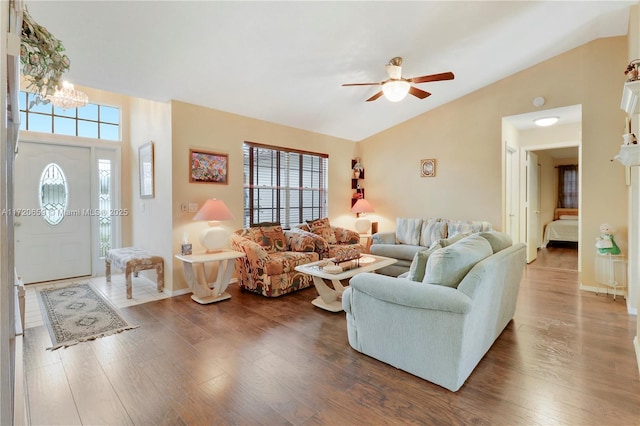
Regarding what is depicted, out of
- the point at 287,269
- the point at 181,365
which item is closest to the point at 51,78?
the point at 181,365

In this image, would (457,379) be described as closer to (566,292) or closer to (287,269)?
(287,269)

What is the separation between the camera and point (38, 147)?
4469 millimetres

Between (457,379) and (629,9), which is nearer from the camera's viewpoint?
(457,379)

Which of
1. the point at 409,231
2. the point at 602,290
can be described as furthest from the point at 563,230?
the point at 409,231

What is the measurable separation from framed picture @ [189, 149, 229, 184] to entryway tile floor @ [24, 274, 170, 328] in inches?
63.5

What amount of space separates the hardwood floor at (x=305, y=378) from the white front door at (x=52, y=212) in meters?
2.07

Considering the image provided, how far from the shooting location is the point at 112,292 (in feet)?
13.6

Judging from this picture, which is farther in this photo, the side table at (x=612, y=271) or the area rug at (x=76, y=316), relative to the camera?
the side table at (x=612, y=271)

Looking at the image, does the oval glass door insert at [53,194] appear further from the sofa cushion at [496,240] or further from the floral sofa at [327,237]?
the sofa cushion at [496,240]

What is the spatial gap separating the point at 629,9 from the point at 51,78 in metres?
5.20

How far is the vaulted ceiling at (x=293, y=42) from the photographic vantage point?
8.63 ft

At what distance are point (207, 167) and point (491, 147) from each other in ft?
14.4

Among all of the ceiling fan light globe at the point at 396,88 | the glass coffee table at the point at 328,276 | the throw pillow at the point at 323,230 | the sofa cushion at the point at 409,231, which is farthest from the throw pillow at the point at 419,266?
the throw pillow at the point at 323,230

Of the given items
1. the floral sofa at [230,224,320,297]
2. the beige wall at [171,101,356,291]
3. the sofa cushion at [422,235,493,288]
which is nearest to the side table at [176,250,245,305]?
the floral sofa at [230,224,320,297]
